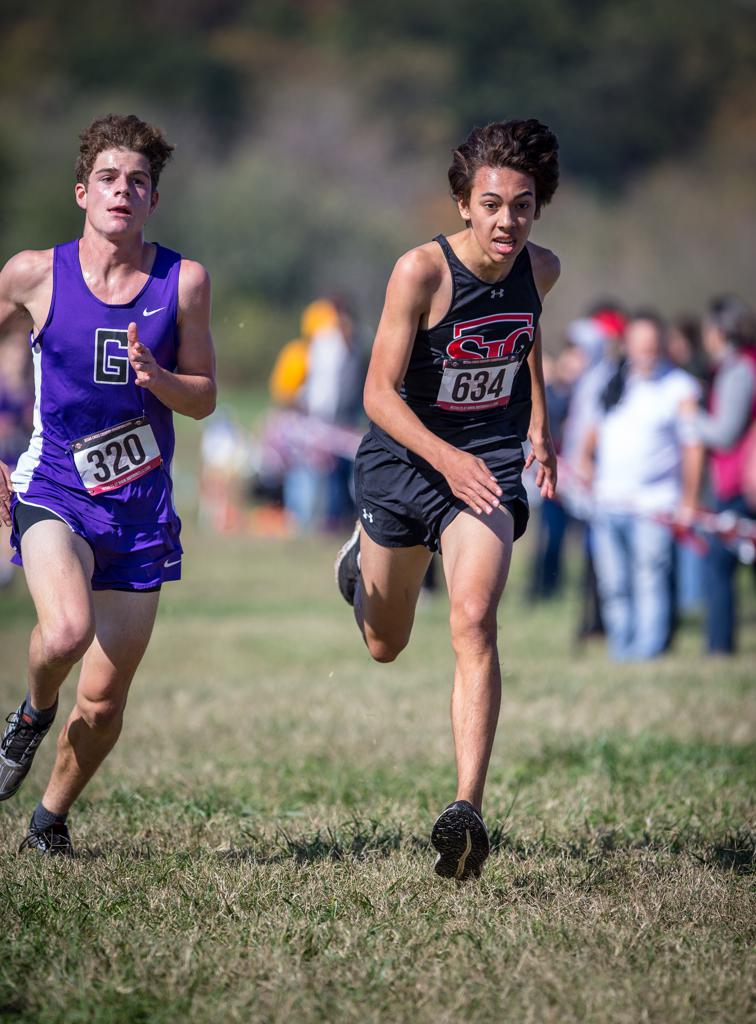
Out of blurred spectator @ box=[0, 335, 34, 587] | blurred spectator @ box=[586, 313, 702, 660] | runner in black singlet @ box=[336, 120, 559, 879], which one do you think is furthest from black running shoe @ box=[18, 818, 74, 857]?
blurred spectator @ box=[0, 335, 34, 587]

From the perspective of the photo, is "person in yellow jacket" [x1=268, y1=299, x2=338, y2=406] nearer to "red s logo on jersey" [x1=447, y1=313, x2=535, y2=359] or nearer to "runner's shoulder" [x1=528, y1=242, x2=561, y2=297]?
"runner's shoulder" [x1=528, y1=242, x2=561, y2=297]

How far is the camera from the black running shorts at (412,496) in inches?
204

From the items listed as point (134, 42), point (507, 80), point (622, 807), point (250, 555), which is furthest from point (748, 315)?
point (134, 42)

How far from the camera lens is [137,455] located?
5.00 m

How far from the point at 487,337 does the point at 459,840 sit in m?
1.78

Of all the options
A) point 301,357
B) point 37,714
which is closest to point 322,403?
point 301,357

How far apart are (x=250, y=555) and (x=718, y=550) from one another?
9421 millimetres

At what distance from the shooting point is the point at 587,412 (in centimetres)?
1227

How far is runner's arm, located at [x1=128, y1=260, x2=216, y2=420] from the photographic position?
4848 millimetres

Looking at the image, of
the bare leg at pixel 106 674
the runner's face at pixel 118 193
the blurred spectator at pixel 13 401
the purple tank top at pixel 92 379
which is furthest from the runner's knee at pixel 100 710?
the blurred spectator at pixel 13 401

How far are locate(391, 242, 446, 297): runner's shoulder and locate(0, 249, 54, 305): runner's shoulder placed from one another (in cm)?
123

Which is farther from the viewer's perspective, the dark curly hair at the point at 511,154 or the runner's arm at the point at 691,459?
the runner's arm at the point at 691,459

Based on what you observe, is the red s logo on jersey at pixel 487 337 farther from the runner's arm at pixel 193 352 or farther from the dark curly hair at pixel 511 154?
the runner's arm at pixel 193 352

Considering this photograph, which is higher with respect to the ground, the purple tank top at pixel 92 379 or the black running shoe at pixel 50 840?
the purple tank top at pixel 92 379
